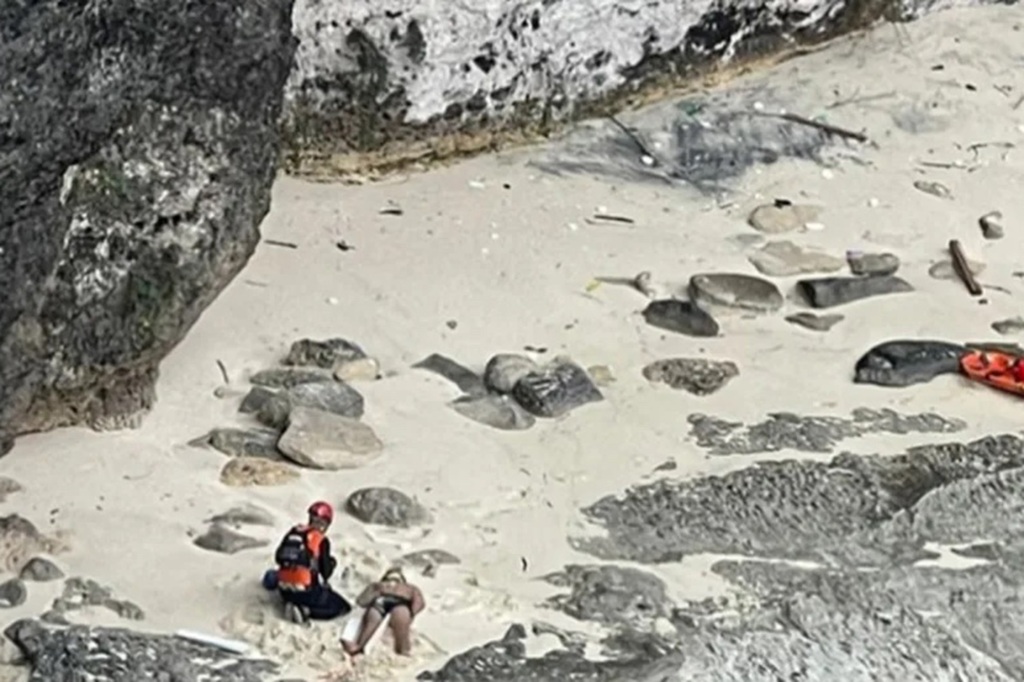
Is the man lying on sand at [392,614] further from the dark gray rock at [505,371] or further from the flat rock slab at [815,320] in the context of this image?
the flat rock slab at [815,320]

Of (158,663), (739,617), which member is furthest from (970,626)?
(158,663)

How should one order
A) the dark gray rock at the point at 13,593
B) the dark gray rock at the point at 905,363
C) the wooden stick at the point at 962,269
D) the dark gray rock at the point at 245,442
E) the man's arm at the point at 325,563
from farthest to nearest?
the wooden stick at the point at 962,269 < the dark gray rock at the point at 905,363 < the dark gray rock at the point at 245,442 < the dark gray rock at the point at 13,593 < the man's arm at the point at 325,563

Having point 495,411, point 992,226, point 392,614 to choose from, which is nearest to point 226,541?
point 392,614

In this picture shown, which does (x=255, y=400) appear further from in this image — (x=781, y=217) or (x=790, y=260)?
(x=781, y=217)

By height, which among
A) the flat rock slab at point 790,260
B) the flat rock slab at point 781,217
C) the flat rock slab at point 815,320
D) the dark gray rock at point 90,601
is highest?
the dark gray rock at point 90,601

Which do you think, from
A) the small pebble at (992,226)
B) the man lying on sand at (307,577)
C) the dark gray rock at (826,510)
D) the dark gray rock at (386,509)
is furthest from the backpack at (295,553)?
the small pebble at (992,226)

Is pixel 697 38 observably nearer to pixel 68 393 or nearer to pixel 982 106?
pixel 982 106
